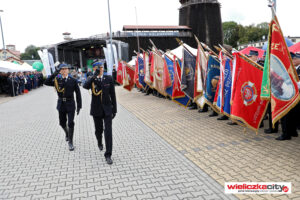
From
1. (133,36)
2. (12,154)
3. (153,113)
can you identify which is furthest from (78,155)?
(133,36)

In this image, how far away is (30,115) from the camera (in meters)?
10.8

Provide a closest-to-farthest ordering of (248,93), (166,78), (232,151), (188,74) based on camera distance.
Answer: (232,151) → (248,93) → (188,74) → (166,78)

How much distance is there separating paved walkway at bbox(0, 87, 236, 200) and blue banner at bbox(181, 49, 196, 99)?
2.36 metres

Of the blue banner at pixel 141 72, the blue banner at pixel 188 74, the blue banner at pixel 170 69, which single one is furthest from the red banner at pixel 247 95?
the blue banner at pixel 141 72

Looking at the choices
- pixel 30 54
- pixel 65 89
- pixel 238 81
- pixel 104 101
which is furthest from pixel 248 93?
pixel 30 54

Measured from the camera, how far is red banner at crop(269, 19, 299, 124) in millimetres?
4527

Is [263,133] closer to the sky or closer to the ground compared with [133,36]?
closer to the ground

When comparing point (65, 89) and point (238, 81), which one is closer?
point (65, 89)

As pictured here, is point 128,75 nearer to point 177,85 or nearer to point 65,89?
point 177,85

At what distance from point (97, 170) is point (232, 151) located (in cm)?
267

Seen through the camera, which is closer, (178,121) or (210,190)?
(210,190)

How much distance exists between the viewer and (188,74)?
9008 millimetres

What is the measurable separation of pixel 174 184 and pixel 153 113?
6004mm

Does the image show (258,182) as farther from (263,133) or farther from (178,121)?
(178,121)
